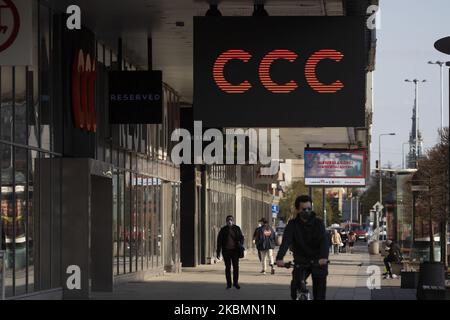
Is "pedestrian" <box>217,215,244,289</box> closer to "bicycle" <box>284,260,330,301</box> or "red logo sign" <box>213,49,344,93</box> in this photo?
"red logo sign" <box>213,49,344,93</box>

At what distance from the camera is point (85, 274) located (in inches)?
875

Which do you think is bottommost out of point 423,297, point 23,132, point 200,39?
point 423,297

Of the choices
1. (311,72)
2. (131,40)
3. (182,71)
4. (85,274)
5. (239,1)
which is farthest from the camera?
(182,71)

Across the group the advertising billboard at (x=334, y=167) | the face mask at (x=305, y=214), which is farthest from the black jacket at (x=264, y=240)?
the face mask at (x=305, y=214)

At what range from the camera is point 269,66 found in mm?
18125

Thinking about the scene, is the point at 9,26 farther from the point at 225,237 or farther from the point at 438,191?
the point at 438,191

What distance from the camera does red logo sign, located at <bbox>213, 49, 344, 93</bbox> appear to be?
18062mm

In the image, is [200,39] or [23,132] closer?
[200,39]

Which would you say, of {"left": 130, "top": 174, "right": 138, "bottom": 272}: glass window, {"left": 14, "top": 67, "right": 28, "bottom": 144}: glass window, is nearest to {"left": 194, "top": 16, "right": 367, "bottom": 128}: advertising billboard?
{"left": 14, "top": 67, "right": 28, "bottom": 144}: glass window

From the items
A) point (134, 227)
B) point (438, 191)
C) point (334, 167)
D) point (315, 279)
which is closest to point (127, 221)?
point (134, 227)

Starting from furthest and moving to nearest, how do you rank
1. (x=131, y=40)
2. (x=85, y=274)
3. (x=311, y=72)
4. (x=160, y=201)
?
(x=160, y=201) < (x=131, y=40) < (x=85, y=274) < (x=311, y=72)

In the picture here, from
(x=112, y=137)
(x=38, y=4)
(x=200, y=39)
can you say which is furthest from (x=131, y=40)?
(x=200, y=39)
